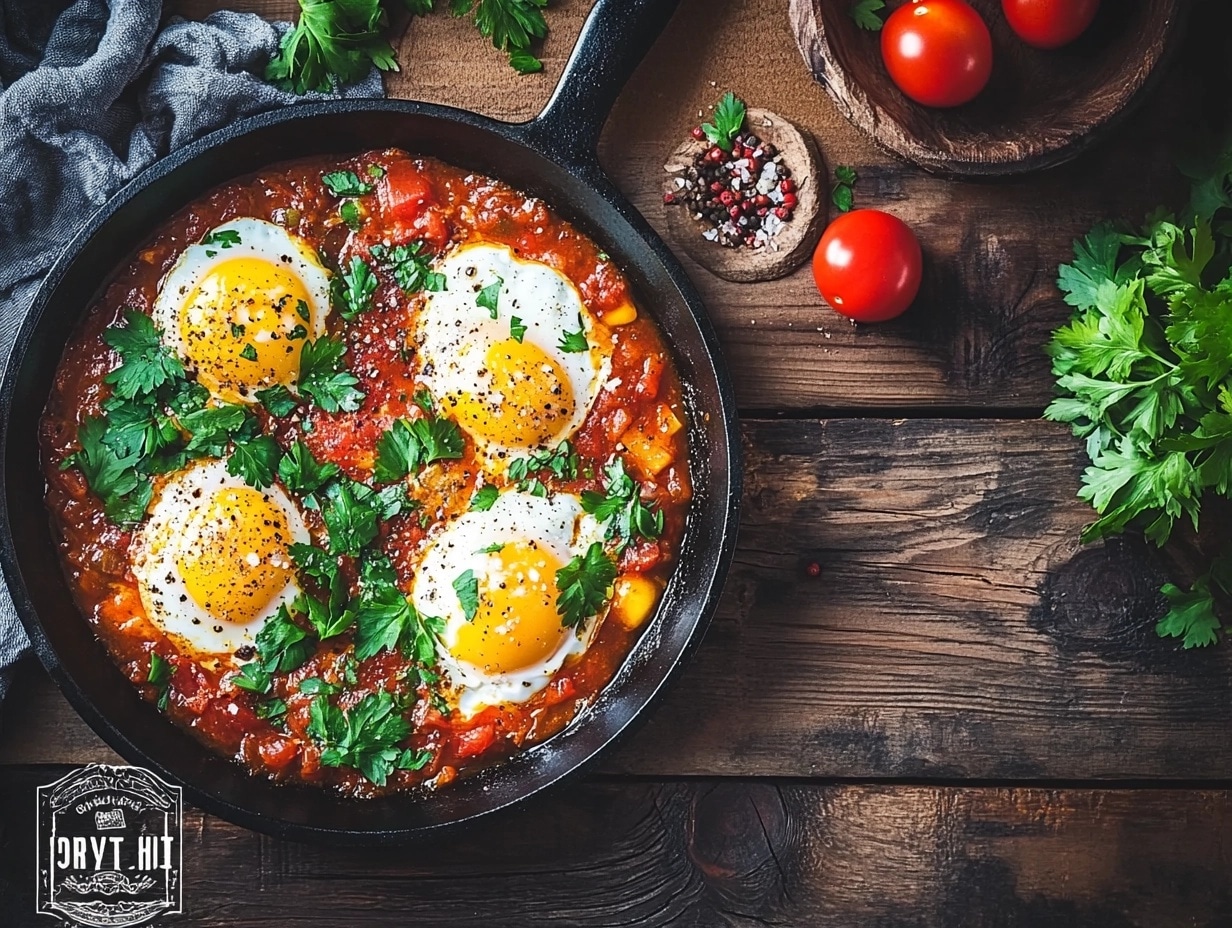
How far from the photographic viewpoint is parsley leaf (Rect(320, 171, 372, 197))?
10.9 feet

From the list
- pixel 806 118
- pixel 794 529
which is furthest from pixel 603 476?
pixel 806 118

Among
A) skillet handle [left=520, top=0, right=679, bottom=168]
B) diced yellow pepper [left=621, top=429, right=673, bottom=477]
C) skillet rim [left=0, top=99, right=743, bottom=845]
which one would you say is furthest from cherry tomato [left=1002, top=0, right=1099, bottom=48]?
diced yellow pepper [left=621, top=429, right=673, bottom=477]

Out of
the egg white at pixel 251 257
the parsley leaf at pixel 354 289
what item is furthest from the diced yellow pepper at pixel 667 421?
the egg white at pixel 251 257

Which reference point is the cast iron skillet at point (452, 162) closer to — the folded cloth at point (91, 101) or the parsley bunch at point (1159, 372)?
the folded cloth at point (91, 101)

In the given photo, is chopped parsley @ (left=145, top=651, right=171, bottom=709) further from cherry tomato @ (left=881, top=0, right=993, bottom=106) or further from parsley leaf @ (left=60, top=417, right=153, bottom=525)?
cherry tomato @ (left=881, top=0, right=993, bottom=106)

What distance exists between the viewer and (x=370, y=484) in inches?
129

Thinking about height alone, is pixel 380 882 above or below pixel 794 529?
below

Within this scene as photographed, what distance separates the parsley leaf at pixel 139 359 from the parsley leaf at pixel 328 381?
0.36m

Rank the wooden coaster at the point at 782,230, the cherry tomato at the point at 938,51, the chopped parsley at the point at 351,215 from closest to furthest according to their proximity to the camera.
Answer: the cherry tomato at the point at 938,51, the chopped parsley at the point at 351,215, the wooden coaster at the point at 782,230

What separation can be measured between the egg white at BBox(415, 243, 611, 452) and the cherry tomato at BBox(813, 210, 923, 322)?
71cm

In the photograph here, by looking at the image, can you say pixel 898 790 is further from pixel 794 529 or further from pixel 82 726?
pixel 82 726

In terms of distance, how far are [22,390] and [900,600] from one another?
2680mm

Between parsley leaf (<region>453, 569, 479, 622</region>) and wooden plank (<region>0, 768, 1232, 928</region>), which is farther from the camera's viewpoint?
wooden plank (<region>0, 768, 1232, 928</region>)

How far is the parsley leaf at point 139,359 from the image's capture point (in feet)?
10.5
